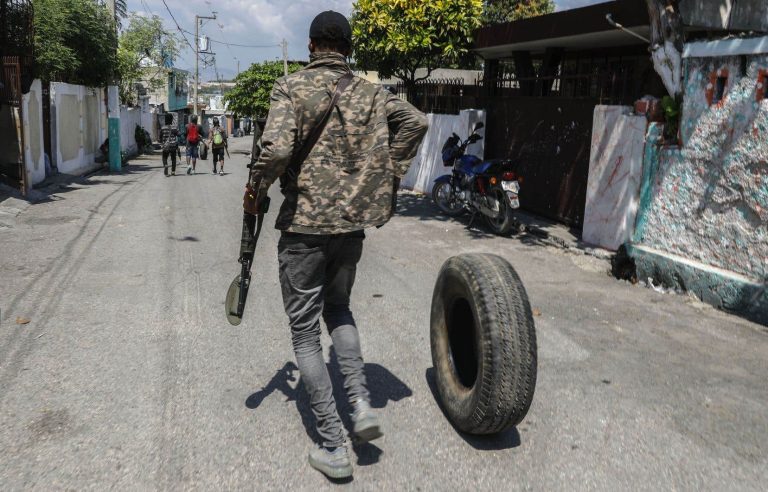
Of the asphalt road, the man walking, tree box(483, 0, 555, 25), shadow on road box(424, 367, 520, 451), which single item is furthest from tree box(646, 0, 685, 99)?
tree box(483, 0, 555, 25)

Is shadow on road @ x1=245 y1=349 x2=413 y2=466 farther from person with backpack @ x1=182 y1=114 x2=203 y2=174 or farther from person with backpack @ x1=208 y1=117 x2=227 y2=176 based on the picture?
person with backpack @ x1=182 y1=114 x2=203 y2=174

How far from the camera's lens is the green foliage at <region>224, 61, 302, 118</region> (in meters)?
37.1

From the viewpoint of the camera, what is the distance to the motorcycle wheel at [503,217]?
9.18 meters

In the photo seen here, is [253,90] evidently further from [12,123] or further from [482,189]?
[482,189]

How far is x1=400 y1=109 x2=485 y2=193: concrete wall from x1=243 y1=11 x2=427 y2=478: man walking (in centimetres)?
940

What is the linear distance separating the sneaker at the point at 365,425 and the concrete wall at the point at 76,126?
1658cm

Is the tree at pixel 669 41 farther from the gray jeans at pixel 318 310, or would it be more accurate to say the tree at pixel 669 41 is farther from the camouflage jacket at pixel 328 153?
the gray jeans at pixel 318 310

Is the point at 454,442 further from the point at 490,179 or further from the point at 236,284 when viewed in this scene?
the point at 490,179

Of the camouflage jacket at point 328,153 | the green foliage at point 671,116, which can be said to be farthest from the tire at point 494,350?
the green foliage at point 671,116

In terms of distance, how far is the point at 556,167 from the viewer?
10039 millimetres

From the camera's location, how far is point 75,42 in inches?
725

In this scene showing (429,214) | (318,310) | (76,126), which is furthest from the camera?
(76,126)

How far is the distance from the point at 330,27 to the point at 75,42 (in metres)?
18.0

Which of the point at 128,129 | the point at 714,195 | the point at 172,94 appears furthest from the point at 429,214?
the point at 172,94
